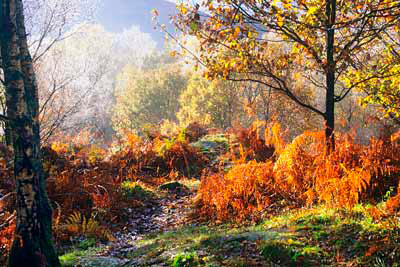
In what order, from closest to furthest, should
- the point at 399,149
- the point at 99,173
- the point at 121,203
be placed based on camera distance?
the point at 399,149
the point at 121,203
the point at 99,173

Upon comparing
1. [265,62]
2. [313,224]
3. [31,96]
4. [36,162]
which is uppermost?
[265,62]

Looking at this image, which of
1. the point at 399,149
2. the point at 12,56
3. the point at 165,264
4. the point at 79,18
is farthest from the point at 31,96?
the point at 79,18

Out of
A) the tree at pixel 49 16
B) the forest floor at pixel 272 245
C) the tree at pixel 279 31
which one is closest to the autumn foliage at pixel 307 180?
the forest floor at pixel 272 245

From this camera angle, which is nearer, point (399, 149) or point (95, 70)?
point (399, 149)

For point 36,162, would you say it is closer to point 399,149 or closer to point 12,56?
point 12,56

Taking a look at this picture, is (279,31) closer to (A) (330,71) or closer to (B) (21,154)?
(A) (330,71)

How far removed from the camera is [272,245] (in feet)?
13.6

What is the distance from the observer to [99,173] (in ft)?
30.2

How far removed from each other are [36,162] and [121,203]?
4.14 m

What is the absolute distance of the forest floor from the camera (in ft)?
12.5

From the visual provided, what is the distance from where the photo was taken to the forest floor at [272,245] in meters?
3.81

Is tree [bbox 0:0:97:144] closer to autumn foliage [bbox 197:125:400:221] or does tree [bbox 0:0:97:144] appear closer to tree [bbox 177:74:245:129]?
autumn foliage [bbox 197:125:400:221]

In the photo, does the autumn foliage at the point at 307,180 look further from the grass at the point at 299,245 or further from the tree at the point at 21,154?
the tree at the point at 21,154

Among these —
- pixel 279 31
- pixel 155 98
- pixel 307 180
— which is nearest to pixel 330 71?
pixel 279 31
